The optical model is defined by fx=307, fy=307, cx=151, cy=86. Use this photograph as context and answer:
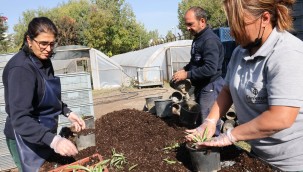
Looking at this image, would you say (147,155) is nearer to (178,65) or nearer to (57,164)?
(57,164)

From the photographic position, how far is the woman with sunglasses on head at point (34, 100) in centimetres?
210

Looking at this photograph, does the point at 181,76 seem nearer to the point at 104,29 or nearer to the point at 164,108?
the point at 164,108

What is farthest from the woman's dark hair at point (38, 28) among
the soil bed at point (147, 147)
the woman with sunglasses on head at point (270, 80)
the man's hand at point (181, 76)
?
the man's hand at point (181, 76)

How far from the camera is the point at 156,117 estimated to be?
573 cm

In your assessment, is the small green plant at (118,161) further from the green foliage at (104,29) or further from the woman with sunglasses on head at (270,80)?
the green foliage at (104,29)

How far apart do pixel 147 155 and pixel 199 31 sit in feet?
6.05

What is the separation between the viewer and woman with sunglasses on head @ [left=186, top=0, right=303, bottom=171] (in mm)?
1401

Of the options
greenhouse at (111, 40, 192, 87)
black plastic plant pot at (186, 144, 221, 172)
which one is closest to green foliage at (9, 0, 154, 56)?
greenhouse at (111, 40, 192, 87)

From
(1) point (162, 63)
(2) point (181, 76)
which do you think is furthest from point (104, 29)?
(2) point (181, 76)

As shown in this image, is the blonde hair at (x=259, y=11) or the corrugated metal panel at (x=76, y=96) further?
the corrugated metal panel at (x=76, y=96)

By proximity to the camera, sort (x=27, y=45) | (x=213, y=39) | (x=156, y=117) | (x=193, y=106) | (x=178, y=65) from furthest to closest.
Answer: (x=178, y=65) < (x=156, y=117) < (x=193, y=106) < (x=213, y=39) < (x=27, y=45)

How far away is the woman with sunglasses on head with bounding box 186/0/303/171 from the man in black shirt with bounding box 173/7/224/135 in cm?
225

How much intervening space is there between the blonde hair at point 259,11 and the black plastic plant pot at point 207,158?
1.07 metres

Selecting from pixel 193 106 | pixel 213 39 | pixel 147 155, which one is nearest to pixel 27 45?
pixel 147 155
